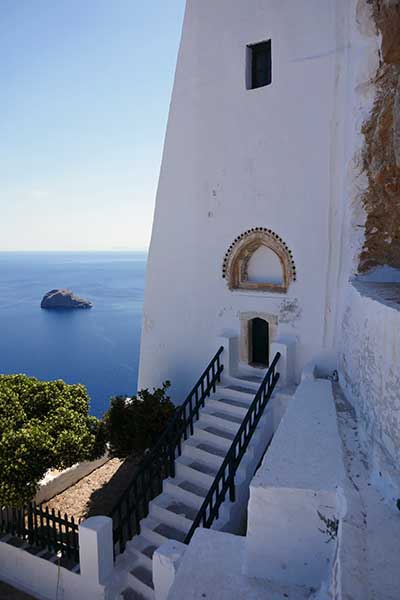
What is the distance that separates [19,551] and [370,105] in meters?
10.3

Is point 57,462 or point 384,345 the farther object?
point 57,462

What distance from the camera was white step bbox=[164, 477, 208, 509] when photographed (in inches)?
308

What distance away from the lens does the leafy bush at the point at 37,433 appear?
24.2ft

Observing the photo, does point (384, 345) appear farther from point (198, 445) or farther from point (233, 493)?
point (198, 445)

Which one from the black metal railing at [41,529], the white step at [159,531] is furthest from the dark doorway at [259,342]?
the black metal railing at [41,529]

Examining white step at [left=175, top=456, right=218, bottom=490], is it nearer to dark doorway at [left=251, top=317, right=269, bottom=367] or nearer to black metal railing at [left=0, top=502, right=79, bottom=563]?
black metal railing at [left=0, top=502, right=79, bottom=563]

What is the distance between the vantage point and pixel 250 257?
10.7 meters

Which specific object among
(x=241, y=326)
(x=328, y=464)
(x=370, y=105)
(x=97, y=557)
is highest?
(x=370, y=105)

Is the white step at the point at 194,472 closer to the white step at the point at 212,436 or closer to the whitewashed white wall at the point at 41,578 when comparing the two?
the white step at the point at 212,436

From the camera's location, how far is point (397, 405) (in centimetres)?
452

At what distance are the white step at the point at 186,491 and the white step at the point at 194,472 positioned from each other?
8cm

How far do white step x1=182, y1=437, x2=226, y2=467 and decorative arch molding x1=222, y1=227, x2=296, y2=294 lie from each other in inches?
150

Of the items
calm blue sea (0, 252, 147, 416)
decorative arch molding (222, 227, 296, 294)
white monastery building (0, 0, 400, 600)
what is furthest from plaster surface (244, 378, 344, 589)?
calm blue sea (0, 252, 147, 416)

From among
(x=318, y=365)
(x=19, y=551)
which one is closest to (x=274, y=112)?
(x=318, y=365)
